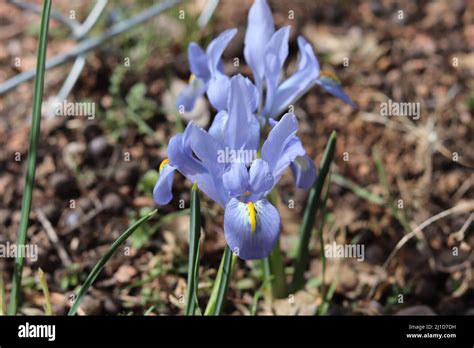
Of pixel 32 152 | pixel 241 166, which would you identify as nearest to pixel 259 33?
pixel 241 166

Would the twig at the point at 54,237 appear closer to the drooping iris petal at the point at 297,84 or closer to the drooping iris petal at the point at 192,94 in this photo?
the drooping iris petal at the point at 192,94

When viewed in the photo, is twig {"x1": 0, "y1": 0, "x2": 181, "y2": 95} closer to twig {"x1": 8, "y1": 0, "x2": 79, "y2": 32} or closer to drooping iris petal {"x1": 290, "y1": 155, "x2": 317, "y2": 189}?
twig {"x1": 8, "y1": 0, "x2": 79, "y2": 32}

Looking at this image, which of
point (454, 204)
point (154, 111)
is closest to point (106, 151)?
point (154, 111)

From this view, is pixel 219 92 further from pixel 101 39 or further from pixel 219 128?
pixel 101 39

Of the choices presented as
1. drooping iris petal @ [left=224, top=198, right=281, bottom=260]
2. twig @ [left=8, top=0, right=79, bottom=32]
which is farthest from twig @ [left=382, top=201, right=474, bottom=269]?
twig @ [left=8, top=0, right=79, bottom=32]
